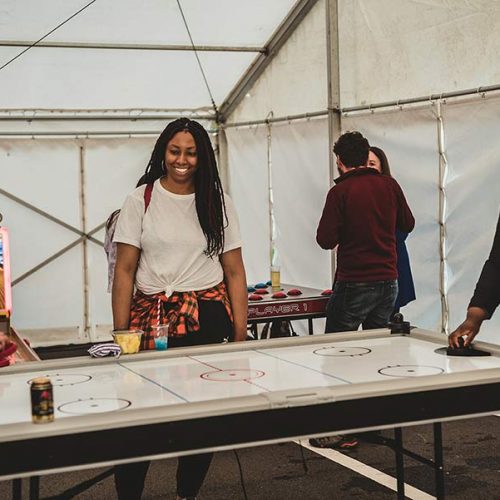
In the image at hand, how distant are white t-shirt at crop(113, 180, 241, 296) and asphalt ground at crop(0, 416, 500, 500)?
123cm

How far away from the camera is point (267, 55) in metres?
8.38

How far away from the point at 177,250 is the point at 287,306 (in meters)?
2.19

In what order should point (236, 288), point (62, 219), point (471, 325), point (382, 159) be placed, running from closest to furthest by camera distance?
point (471, 325)
point (236, 288)
point (382, 159)
point (62, 219)

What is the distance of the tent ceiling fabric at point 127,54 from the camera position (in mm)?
7582

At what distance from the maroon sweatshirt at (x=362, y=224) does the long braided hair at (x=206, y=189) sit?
1403 mm

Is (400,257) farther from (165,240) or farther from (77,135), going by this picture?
(77,135)

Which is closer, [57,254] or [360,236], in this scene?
[360,236]

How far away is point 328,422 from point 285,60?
20.4 feet

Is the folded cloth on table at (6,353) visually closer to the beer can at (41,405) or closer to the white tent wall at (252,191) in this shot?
the beer can at (41,405)

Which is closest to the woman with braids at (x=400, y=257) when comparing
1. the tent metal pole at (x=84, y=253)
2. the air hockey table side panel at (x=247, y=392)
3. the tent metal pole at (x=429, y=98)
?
the tent metal pole at (x=429, y=98)

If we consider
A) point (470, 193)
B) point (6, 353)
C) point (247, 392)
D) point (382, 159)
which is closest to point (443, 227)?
point (470, 193)

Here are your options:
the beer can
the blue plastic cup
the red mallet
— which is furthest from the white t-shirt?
the red mallet

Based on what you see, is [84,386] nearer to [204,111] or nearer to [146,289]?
[146,289]

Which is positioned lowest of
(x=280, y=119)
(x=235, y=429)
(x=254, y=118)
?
(x=235, y=429)
